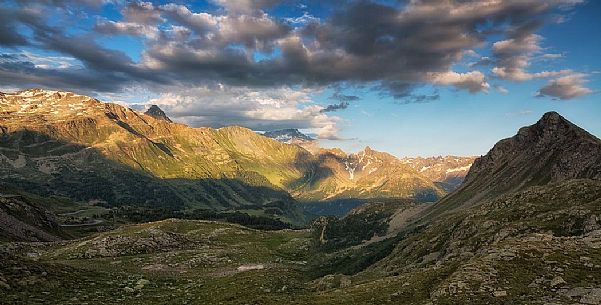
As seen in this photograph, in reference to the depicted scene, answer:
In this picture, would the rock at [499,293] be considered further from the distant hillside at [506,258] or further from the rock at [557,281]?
the rock at [557,281]

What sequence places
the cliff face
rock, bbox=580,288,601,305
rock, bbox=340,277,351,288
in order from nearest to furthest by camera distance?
1. rock, bbox=580,288,601,305
2. rock, bbox=340,277,351,288
3. the cliff face

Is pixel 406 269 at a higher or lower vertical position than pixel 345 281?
lower

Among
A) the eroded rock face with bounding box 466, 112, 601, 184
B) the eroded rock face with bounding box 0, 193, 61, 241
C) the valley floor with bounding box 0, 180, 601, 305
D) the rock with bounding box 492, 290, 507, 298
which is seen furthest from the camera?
the eroded rock face with bounding box 466, 112, 601, 184

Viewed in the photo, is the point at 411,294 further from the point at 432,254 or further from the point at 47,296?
the point at 432,254

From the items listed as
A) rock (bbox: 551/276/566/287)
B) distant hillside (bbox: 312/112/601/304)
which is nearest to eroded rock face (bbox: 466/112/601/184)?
distant hillside (bbox: 312/112/601/304)

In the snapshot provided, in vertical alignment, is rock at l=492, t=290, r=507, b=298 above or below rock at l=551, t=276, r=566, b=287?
below

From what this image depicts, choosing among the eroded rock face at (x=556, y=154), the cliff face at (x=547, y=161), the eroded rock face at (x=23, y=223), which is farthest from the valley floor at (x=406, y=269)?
the cliff face at (x=547, y=161)

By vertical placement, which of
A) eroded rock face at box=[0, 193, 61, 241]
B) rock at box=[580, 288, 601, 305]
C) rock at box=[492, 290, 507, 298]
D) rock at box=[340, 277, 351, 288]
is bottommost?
eroded rock face at box=[0, 193, 61, 241]

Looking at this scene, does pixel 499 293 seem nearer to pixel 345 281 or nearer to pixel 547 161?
pixel 345 281

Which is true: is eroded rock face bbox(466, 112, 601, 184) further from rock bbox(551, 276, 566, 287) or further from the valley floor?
rock bbox(551, 276, 566, 287)

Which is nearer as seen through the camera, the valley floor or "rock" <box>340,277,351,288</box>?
the valley floor

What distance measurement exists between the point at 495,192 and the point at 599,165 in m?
46.6

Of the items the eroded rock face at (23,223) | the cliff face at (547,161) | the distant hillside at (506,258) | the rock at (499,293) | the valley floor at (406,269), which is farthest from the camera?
the cliff face at (547,161)

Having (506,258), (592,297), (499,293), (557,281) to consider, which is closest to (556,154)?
(506,258)
